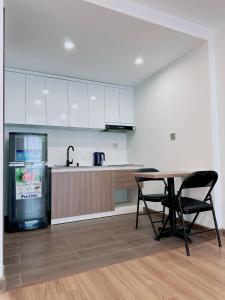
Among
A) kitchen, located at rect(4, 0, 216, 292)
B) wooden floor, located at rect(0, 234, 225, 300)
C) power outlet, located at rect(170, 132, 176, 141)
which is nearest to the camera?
wooden floor, located at rect(0, 234, 225, 300)

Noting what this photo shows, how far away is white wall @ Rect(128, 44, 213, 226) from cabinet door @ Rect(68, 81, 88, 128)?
1090 mm

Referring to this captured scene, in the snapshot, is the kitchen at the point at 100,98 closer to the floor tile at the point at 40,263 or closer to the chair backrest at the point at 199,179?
the chair backrest at the point at 199,179

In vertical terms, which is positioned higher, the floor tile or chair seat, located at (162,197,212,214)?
chair seat, located at (162,197,212,214)

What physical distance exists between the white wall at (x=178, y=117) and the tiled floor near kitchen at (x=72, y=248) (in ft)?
3.23

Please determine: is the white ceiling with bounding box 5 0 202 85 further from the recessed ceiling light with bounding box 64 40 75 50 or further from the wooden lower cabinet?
the wooden lower cabinet

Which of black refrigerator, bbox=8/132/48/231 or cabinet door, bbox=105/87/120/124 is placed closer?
black refrigerator, bbox=8/132/48/231

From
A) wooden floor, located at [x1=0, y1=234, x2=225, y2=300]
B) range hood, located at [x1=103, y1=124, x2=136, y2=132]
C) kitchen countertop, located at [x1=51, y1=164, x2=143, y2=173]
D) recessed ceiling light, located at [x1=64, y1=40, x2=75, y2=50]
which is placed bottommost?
wooden floor, located at [x1=0, y1=234, x2=225, y2=300]

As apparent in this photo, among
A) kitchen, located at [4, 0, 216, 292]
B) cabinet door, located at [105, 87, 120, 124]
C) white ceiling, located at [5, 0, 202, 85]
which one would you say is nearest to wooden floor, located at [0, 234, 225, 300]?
kitchen, located at [4, 0, 216, 292]

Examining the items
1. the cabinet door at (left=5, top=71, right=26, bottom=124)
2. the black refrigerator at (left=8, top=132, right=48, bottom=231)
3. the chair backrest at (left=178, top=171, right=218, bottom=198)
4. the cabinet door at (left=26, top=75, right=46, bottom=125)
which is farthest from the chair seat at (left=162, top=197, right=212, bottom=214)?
the cabinet door at (left=5, top=71, right=26, bottom=124)

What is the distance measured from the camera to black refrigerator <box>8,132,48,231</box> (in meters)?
3.10

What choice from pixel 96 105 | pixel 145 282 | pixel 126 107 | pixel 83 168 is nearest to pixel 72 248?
pixel 145 282

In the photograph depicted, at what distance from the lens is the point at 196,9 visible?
239 centimetres

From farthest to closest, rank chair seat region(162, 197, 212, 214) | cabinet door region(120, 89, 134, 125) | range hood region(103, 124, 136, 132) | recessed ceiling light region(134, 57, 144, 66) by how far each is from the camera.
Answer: cabinet door region(120, 89, 134, 125)
range hood region(103, 124, 136, 132)
recessed ceiling light region(134, 57, 144, 66)
chair seat region(162, 197, 212, 214)

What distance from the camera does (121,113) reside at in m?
4.33
